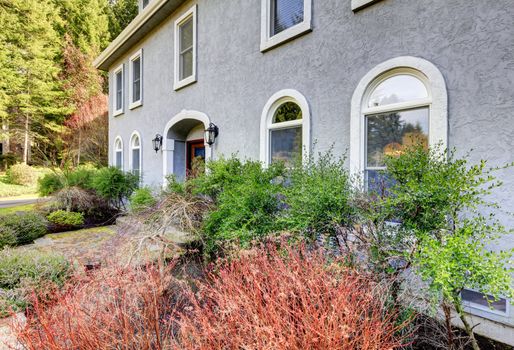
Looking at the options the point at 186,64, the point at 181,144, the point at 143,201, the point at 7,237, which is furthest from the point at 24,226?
the point at 186,64

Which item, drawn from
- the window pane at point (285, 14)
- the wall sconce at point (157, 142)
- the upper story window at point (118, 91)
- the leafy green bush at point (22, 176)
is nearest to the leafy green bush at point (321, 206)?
the window pane at point (285, 14)

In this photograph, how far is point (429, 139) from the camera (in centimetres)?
360

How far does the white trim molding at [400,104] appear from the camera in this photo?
3.48m

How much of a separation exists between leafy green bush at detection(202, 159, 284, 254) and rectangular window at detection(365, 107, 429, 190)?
1413mm

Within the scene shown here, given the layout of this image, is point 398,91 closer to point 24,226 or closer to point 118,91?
point 24,226

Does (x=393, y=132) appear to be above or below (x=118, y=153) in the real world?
below

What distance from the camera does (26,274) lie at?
153 inches

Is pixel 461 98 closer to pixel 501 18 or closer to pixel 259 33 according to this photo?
pixel 501 18

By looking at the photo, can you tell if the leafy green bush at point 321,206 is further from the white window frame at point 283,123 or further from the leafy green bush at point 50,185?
the leafy green bush at point 50,185

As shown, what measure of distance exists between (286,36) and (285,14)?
668 mm

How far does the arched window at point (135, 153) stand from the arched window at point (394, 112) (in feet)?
28.9

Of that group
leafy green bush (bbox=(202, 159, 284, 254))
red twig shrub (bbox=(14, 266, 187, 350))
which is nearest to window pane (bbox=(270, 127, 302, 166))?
leafy green bush (bbox=(202, 159, 284, 254))

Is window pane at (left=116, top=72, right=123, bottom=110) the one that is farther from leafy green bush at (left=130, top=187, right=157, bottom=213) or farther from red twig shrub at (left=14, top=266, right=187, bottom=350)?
red twig shrub at (left=14, top=266, right=187, bottom=350)

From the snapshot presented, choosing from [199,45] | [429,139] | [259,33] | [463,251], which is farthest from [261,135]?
[463,251]
